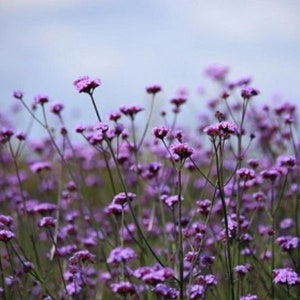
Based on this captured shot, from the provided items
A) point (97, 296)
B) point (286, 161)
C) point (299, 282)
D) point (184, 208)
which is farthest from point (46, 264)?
point (299, 282)

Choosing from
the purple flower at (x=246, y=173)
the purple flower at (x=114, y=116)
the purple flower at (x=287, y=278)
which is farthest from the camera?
the purple flower at (x=114, y=116)

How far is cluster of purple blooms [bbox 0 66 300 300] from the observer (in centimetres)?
357

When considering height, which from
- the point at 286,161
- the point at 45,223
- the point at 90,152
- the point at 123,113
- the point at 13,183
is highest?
the point at 90,152

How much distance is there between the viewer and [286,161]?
448cm

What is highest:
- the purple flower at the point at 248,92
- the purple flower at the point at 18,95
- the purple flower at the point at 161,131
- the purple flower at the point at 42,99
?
the purple flower at the point at 18,95

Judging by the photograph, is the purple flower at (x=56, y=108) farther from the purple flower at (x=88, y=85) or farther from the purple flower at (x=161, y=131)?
the purple flower at (x=161, y=131)

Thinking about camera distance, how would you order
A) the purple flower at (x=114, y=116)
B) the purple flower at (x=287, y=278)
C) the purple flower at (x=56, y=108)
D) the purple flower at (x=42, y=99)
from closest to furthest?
the purple flower at (x=287, y=278), the purple flower at (x=114, y=116), the purple flower at (x=42, y=99), the purple flower at (x=56, y=108)

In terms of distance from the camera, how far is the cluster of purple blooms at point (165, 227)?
11.7ft

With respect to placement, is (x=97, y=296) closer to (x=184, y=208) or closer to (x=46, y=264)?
(x=46, y=264)

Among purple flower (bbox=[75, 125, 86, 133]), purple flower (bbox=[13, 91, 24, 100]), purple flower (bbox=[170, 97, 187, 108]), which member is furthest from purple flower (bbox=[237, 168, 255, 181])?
purple flower (bbox=[13, 91, 24, 100])

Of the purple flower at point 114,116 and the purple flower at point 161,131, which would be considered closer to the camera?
the purple flower at point 161,131

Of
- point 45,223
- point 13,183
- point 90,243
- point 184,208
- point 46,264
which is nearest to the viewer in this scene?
point 45,223

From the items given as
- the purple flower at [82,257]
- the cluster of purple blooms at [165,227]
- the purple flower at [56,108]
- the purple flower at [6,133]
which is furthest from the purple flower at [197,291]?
the purple flower at [56,108]

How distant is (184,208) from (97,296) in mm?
2147
